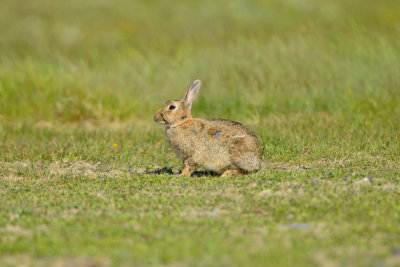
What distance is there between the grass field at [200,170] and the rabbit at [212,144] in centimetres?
28

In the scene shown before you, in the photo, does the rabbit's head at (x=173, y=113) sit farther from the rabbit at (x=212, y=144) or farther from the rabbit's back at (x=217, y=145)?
the rabbit's back at (x=217, y=145)

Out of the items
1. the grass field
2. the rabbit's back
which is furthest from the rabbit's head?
the grass field

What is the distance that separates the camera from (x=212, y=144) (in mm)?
8156

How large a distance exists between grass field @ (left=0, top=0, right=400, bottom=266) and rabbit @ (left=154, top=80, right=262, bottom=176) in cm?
28

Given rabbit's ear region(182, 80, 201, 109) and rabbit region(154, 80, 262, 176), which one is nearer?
rabbit region(154, 80, 262, 176)

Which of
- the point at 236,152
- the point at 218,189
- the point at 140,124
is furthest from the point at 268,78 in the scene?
the point at 218,189

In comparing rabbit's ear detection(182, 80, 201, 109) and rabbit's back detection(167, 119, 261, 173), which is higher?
rabbit's ear detection(182, 80, 201, 109)

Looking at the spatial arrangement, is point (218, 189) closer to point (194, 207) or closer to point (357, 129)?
point (194, 207)

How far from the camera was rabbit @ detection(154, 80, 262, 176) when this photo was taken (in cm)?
805

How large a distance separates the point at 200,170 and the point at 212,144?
3.33 ft

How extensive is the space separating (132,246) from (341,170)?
11.2 ft

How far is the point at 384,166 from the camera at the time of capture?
7.86m

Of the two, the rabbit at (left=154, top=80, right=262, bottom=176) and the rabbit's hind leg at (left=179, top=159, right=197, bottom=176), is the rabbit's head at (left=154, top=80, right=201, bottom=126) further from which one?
the rabbit's hind leg at (left=179, top=159, right=197, bottom=176)

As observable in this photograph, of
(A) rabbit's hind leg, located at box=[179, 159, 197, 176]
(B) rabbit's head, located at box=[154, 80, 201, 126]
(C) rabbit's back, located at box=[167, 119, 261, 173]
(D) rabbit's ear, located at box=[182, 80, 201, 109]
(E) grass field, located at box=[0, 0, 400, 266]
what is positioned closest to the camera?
(E) grass field, located at box=[0, 0, 400, 266]
